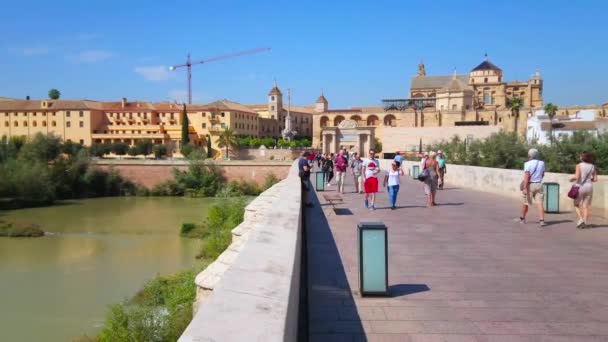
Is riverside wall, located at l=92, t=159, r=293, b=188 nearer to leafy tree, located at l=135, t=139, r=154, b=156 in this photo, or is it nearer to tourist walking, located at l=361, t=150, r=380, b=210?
leafy tree, located at l=135, t=139, r=154, b=156

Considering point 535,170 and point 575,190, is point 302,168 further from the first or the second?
point 575,190

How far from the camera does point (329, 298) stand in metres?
4.57

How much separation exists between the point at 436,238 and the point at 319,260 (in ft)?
7.58

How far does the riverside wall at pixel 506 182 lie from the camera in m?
10.0

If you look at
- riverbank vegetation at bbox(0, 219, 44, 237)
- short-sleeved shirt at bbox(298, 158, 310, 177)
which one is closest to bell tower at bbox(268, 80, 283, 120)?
riverbank vegetation at bbox(0, 219, 44, 237)

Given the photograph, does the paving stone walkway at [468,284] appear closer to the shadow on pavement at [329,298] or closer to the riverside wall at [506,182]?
the shadow on pavement at [329,298]

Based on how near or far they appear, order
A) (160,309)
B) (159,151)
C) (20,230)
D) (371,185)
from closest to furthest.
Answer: (371,185), (160,309), (20,230), (159,151)

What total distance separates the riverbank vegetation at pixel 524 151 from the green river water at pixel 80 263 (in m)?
16.1

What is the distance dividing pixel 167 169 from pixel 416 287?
1907 inches

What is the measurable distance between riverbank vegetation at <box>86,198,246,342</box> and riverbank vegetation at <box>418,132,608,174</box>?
13529mm

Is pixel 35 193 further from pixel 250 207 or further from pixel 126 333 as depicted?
pixel 250 207

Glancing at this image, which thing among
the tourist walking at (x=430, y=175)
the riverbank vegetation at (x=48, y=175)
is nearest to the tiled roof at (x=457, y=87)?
the riverbank vegetation at (x=48, y=175)

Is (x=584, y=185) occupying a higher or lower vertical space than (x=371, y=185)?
higher

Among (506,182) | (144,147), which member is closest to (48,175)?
(144,147)
